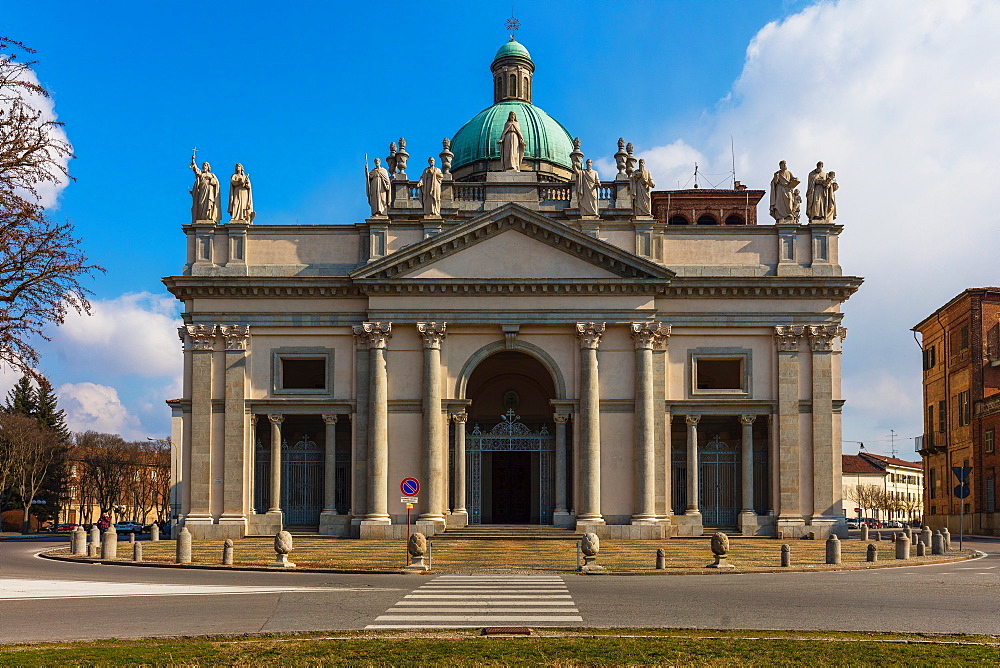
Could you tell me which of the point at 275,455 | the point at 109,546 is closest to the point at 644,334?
the point at 275,455

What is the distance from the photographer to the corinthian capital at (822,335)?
43125mm

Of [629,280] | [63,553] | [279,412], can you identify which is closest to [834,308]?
[629,280]

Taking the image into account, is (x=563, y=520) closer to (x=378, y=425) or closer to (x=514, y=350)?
(x=514, y=350)

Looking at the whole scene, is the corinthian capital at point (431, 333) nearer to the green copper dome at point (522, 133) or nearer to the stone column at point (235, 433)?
the stone column at point (235, 433)

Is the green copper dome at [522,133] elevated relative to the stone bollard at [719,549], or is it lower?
elevated

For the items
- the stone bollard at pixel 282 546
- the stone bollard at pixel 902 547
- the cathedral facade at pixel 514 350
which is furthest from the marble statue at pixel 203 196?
the stone bollard at pixel 902 547

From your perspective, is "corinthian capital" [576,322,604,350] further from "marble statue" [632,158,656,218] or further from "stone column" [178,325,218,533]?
"stone column" [178,325,218,533]

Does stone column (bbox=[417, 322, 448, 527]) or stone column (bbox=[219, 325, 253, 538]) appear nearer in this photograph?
stone column (bbox=[417, 322, 448, 527])

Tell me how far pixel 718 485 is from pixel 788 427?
3984mm

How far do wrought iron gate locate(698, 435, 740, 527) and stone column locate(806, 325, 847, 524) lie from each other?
11.1 ft

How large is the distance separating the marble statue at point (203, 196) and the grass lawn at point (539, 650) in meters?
32.5

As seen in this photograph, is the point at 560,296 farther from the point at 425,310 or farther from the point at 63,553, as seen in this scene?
the point at 63,553

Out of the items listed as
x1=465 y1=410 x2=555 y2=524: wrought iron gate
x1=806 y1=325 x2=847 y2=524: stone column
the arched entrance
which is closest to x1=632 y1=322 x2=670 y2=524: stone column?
x1=465 y1=410 x2=555 y2=524: wrought iron gate

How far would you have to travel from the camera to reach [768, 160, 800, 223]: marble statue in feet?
145
